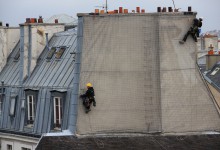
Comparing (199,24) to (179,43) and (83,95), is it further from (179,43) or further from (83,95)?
(83,95)

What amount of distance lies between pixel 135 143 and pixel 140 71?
2.93 meters

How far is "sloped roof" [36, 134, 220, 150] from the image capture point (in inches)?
785

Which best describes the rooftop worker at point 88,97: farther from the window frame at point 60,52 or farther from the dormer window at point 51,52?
the dormer window at point 51,52

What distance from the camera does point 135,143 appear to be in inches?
811

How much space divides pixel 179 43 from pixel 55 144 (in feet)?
19.3

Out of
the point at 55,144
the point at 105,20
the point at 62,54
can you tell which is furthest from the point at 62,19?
the point at 55,144

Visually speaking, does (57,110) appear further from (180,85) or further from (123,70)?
(180,85)

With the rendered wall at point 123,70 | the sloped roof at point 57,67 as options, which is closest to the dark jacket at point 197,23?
the rendered wall at point 123,70

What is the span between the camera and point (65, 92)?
25594 millimetres

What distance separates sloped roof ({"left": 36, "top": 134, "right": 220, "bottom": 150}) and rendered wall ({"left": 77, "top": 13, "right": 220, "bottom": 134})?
0.82 metres

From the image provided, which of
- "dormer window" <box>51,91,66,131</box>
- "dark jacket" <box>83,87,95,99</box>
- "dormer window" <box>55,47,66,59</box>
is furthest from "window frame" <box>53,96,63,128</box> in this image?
"dark jacket" <box>83,87,95,99</box>

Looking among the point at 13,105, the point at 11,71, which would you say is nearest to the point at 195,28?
the point at 13,105

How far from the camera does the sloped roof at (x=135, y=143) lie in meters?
19.9

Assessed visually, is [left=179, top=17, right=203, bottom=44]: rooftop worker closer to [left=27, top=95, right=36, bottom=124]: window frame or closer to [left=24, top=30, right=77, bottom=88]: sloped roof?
[left=24, top=30, right=77, bottom=88]: sloped roof
